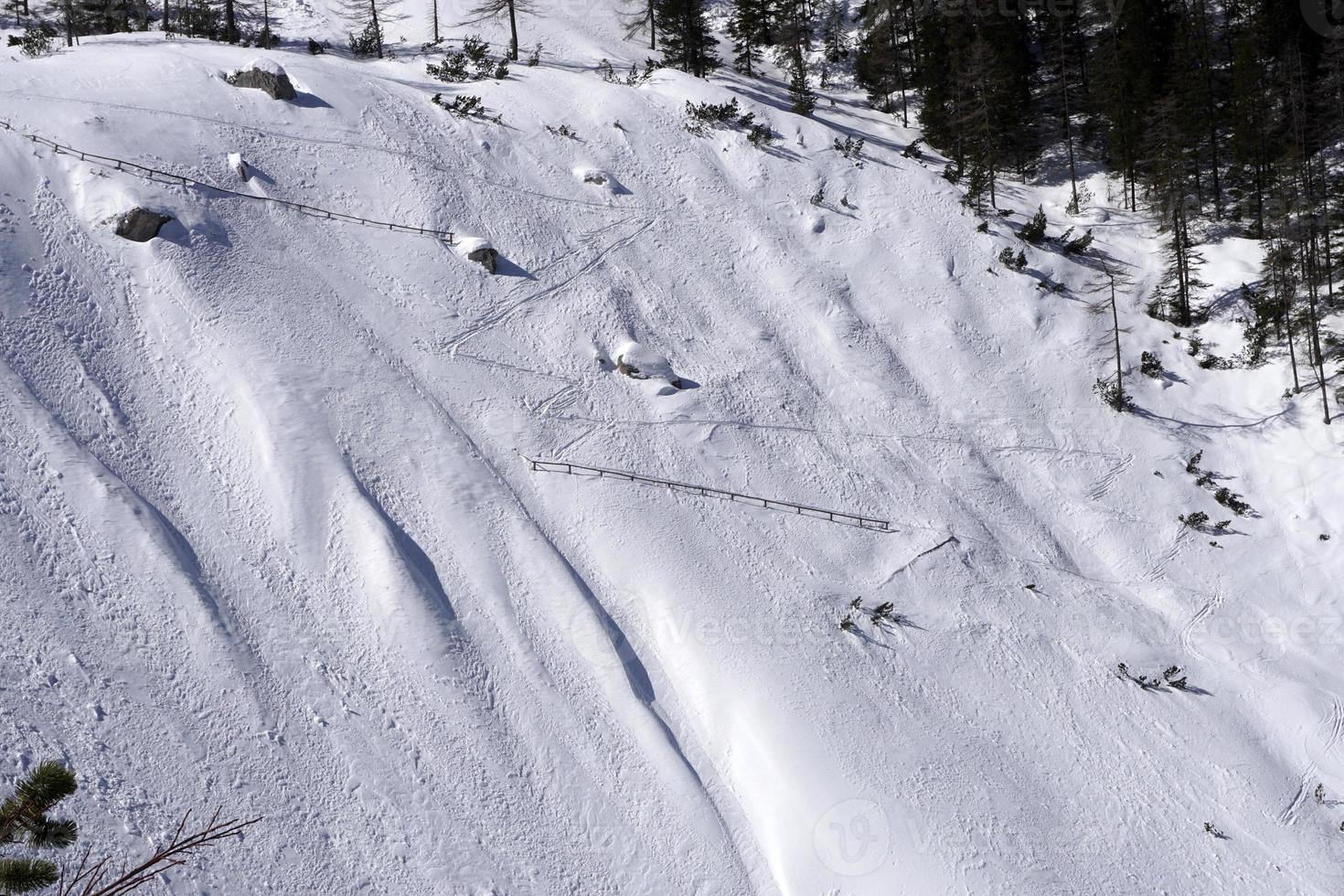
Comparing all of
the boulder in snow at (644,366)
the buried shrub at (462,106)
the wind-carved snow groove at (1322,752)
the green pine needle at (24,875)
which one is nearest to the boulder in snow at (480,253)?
the boulder in snow at (644,366)

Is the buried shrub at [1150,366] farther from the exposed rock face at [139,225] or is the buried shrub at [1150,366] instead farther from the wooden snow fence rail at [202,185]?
the exposed rock face at [139,225]

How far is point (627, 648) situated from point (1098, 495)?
13.8 meters

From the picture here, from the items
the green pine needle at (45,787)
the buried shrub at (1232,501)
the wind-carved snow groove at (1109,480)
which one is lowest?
the buried shrub at (1232,501)

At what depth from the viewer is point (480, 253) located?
25047 mm

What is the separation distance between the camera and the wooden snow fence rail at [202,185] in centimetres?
2258

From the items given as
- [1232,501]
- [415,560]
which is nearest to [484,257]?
[415,560]

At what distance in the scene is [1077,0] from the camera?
131 ft

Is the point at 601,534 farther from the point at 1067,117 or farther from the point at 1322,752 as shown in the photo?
the point at 1067,117

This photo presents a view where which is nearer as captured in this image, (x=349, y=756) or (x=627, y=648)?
(x=349, y=756)

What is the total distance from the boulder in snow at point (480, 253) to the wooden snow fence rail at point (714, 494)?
7.02 m

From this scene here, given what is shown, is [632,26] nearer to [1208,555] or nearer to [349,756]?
[1208,555]

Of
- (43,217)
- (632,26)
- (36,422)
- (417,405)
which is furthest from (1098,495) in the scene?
(632,26)

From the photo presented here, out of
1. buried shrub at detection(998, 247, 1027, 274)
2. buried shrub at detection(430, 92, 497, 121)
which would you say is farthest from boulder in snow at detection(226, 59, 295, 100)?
buried shrub at detection(998, 247, 1027, 274)

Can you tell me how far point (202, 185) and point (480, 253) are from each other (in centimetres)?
731
